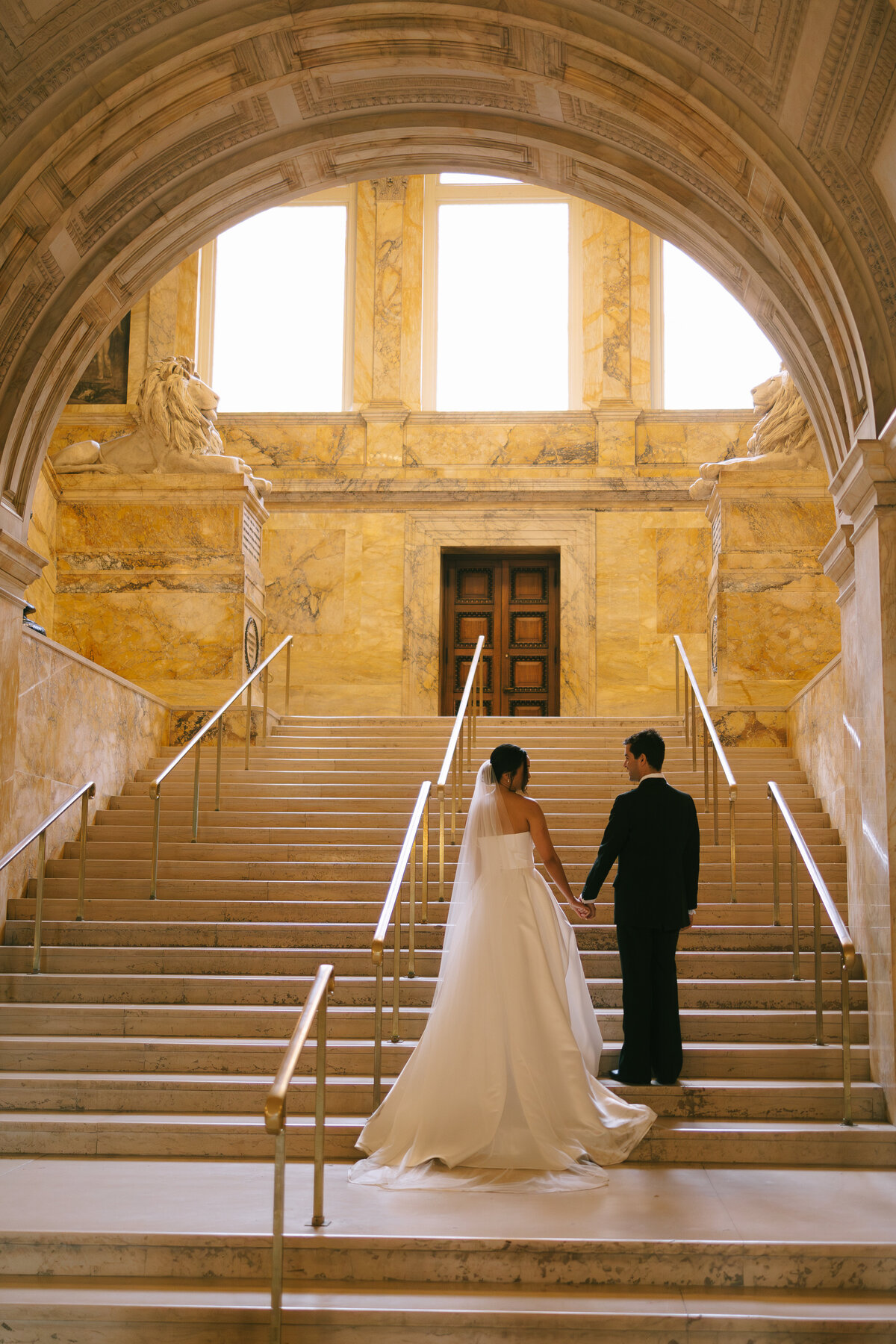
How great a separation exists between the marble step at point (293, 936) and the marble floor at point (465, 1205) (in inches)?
80.1

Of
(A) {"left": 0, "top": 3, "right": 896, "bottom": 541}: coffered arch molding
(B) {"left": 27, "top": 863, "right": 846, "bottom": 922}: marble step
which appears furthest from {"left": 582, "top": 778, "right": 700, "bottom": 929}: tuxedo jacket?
(A) {"left": 0, "top": 3, "right": 896, "bottom": 541}: coffered arch molding

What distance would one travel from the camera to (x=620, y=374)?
664 inches

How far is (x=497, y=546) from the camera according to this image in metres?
16.5

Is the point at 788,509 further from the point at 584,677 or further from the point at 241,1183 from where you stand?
the point at 241,1183

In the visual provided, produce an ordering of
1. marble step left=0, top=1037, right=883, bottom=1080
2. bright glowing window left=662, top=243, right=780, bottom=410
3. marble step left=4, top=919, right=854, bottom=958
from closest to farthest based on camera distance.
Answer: marble step left=0, top=1037, right=883, bottom=1080 < marble step left=4, top=919, right=854, bottom=958 < bright glowing window left=662, top=243, right=780, bottom=410

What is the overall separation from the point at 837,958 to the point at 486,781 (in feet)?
8.72

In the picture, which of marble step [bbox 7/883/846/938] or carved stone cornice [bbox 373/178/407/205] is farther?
carved stone cornice [bbox 373/178/407/205]

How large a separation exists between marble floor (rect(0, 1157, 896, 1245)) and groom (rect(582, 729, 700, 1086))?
0.64 metres

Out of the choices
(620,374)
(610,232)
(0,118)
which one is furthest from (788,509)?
(0,118)

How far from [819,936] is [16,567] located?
490 centimetres

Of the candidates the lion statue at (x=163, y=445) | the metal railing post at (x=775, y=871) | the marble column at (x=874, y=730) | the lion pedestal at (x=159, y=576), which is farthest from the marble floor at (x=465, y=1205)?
the lion statue at (x=163, y=445)

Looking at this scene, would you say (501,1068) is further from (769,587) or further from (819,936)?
(769,587)

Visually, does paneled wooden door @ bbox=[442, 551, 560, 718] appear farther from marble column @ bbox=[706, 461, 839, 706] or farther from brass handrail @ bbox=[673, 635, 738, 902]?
brass handrail @ bbox=[673, 635, 738, 902]

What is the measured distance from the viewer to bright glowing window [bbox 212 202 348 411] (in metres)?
17.6
